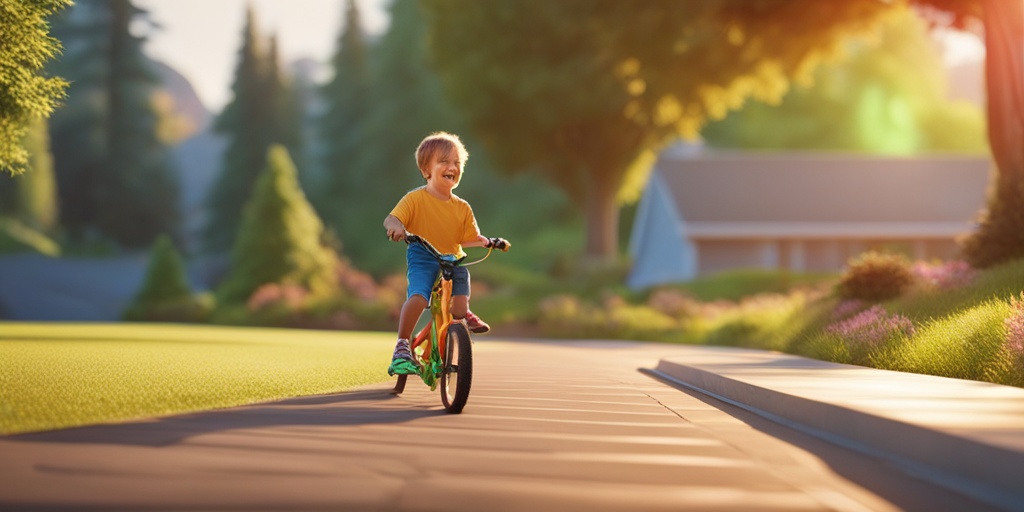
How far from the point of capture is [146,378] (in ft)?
30.9

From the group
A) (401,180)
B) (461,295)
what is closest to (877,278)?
(461,295)

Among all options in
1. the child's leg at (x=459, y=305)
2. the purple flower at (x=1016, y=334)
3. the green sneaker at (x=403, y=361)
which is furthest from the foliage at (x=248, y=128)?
the child's leg at (x=459, y=305)

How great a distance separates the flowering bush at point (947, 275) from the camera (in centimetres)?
1625

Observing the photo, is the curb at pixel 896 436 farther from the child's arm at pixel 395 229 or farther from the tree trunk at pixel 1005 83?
the tree trunk at pixel 1005 83

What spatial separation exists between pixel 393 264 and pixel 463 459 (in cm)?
6268

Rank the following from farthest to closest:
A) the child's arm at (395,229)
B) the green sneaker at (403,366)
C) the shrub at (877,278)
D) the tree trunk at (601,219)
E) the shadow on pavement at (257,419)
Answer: the tree trunk at (601,219) → the shrub at (877,278) → the green sneaker at (403,366) → the child's arm at (395,229) → the shadow on pavement at (257,419)

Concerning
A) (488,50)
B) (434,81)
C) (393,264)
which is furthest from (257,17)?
(488,50)

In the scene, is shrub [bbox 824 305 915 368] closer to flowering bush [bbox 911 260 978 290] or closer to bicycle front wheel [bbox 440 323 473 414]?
flowering bush [bbox 911 260 978 290]

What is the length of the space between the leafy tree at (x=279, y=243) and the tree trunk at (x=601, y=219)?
10.8m

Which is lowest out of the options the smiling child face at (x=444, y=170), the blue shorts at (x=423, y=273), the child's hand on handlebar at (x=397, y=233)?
the blue shorts at (x=423, y=273)

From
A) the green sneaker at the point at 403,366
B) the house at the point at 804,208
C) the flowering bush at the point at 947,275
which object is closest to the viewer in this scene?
the green sneaker at the point at 403,366

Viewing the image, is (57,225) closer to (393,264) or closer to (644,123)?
(393,264)

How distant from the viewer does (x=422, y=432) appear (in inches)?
272

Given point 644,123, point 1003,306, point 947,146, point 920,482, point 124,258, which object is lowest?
point 920,482
